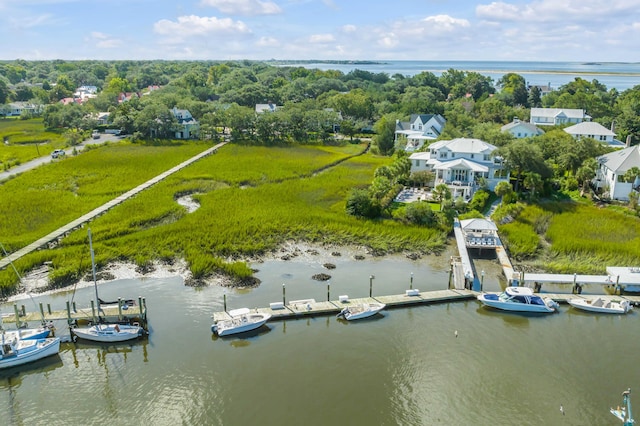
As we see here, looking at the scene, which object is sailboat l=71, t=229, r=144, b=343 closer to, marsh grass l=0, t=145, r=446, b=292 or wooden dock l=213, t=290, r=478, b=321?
wooden dock l=213, t=290, r=478, b=321

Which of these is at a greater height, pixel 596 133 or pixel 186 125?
pixel 186 125

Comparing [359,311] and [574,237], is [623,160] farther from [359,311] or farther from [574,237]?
[359,311]

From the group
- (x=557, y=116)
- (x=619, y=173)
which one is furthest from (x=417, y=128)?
(x=619, y=173)

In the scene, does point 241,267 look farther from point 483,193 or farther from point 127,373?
point 483,193

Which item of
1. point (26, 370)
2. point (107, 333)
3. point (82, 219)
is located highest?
point (82, 219)

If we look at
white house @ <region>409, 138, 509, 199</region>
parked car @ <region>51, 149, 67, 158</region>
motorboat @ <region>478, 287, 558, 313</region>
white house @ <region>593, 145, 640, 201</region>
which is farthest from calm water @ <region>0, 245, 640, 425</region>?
parked car @ <region>51, 149, 67, 158</region>

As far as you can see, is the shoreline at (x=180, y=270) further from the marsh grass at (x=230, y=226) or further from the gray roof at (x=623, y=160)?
the gray roof at (x=623, y=160)
